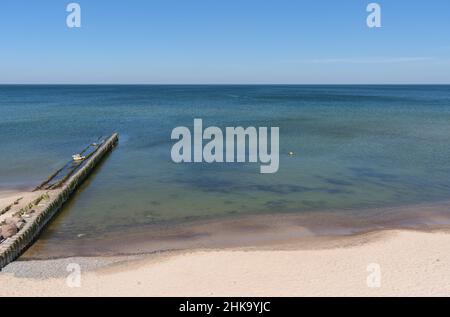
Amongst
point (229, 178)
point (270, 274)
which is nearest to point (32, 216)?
point (270, 274)

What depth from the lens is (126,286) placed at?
14.4 m

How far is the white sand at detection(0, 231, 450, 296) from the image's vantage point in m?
13.9

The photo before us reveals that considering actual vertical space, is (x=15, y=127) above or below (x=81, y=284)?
above

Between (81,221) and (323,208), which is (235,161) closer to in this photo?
(323,208)

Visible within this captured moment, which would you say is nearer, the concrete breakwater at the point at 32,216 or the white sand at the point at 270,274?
the white sand at the point at 270,274

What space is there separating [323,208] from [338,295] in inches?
398

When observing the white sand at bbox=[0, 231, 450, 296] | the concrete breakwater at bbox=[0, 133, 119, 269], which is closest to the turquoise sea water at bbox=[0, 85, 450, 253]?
the concrete breakwater at bbox=[0, 133, 119, 269]

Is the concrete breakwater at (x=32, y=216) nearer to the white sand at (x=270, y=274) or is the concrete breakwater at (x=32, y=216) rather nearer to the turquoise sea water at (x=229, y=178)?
the turquoise sea water at (x=229, y=178)

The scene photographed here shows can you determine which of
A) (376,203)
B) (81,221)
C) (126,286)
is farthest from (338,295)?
(81,221)

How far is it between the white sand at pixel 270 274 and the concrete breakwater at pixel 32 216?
1.37 meters

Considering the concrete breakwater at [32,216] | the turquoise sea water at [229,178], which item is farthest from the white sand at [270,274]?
the turquoise sea water at [229,178]

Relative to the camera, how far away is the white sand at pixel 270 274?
1389 centimetres

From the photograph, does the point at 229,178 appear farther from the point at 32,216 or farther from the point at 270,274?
the point at 270,274

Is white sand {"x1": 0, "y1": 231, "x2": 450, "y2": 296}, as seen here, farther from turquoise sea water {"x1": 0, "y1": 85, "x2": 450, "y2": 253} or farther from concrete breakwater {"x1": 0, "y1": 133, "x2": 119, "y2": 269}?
turquoise sea water {"x1": 0, "y1": 85, "x2": 450, "y2": 253}
